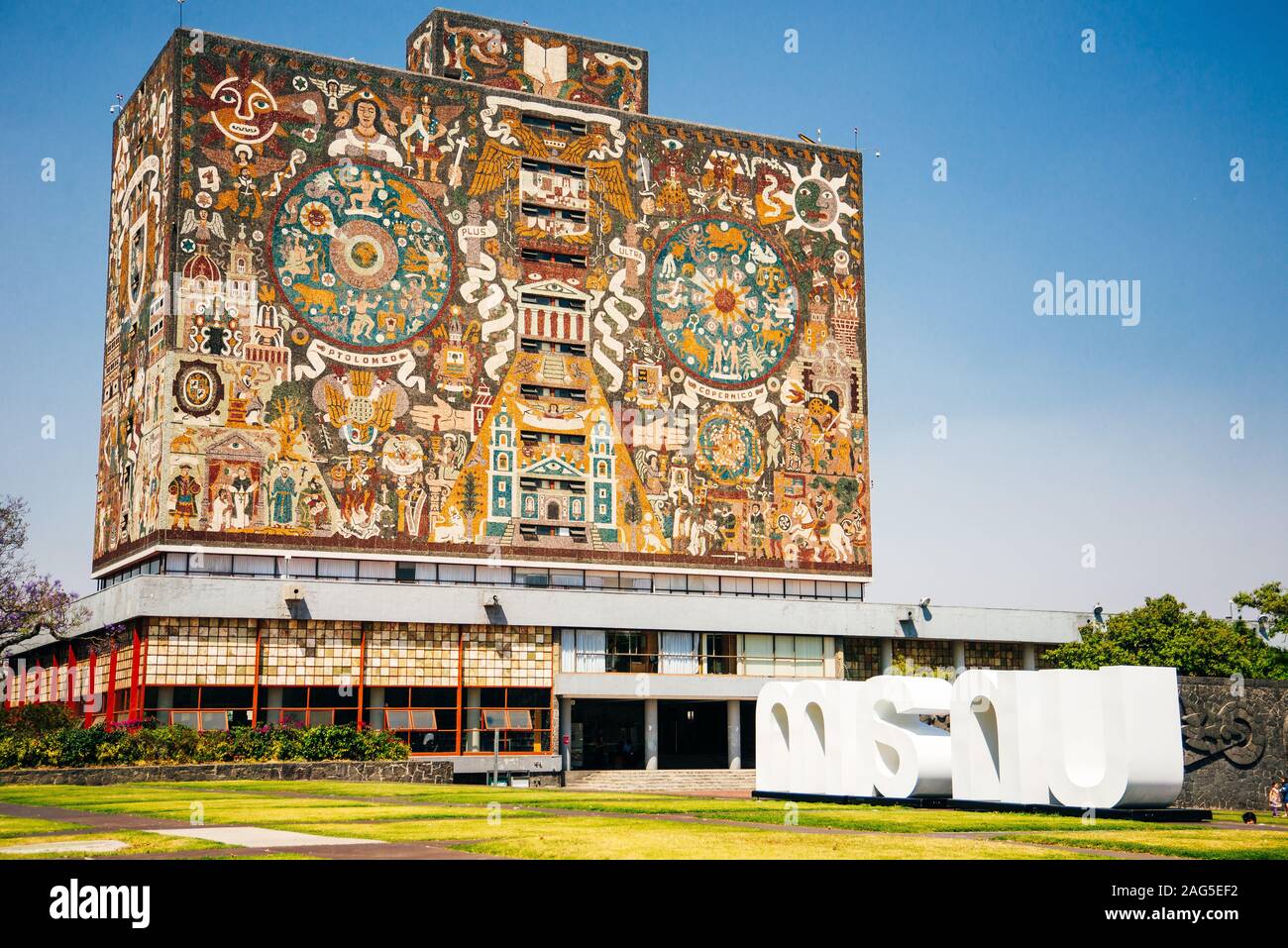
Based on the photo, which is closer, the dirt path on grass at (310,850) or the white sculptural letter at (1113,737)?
the dirt path on grass at (310,850)

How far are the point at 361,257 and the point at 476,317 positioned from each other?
5.74m

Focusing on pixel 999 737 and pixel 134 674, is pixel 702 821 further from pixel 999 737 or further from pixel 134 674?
pixel 134 674

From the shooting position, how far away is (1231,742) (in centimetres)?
4216

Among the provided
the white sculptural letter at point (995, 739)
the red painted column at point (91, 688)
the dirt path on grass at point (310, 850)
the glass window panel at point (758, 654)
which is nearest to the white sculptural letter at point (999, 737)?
the white sculptural letter at point (995, 739)

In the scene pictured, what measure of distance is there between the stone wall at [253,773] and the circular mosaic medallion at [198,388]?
18566 millimetres

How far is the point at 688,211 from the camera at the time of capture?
7338cm

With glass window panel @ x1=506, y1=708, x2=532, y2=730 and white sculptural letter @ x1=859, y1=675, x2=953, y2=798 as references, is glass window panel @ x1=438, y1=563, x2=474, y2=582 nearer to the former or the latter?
glass window panel @ x1=506, y1=708, x2=532, y2=730

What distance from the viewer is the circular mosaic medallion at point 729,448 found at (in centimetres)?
7150

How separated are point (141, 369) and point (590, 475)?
20.2m

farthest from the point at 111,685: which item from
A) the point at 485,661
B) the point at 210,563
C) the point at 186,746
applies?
the point at 485,661

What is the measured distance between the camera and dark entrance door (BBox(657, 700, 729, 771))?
71.2 meters

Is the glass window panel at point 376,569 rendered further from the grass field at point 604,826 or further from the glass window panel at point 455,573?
A: the grass field at point 604,826

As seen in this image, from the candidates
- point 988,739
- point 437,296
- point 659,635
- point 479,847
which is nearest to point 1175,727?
point 988,739

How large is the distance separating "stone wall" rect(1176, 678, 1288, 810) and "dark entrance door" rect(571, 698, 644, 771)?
30.1m
